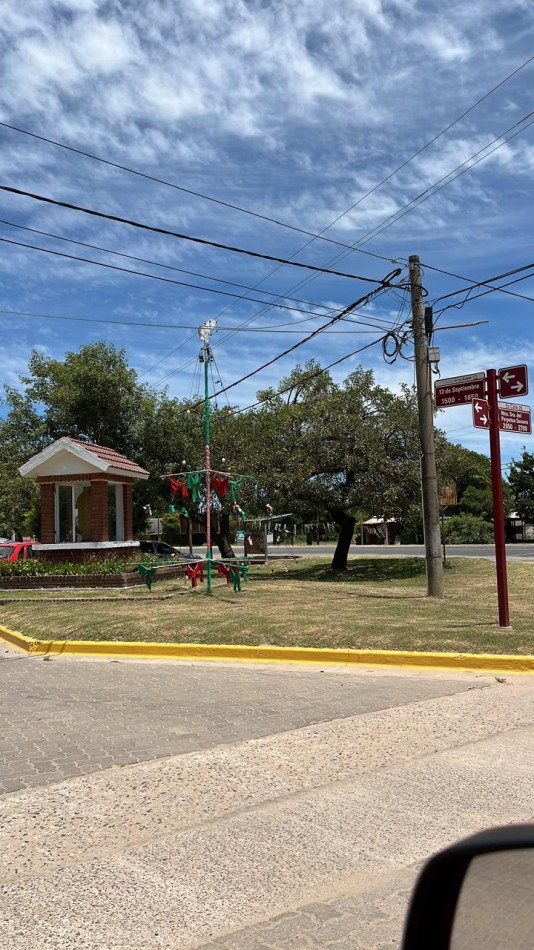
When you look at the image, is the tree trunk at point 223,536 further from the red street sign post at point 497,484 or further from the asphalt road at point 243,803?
the asphalt road at point 243,803

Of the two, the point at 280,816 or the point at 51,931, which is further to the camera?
the point at 280,816

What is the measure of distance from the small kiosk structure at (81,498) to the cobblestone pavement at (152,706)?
422 inches

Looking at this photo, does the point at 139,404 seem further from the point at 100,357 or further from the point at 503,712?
the point at 503,712

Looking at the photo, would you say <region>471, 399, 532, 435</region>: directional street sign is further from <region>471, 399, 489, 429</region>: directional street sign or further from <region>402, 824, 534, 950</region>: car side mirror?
<region>402, 824, 534, 950</region>: car side mirror

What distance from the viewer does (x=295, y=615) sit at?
12453mm

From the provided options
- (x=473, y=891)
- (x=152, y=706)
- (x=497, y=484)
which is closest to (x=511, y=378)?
(x=497, y=484)

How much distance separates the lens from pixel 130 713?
7.23m

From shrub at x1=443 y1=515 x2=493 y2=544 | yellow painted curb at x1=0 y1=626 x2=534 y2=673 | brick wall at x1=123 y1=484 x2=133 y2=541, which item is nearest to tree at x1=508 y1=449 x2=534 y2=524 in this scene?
shrub at x1=443 y1=515 x2=493 y2=544

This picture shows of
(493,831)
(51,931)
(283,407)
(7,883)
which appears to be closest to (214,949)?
(51,931)

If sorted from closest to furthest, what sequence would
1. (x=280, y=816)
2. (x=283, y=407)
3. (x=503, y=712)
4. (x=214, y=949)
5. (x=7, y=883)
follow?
(x=214, y=949) → (x=7, y=883) → (x=280, y=816) → (x=503, y=712) → (x=283, y=407)

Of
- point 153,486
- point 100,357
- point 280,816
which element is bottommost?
point 280,816

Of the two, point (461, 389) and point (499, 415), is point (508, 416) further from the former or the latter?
point (461, 389)

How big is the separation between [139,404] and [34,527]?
712 centimetres

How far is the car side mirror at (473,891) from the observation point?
134 centimetres
